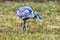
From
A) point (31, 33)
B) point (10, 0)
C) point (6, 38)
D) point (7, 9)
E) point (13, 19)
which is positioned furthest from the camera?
point (10, 0)

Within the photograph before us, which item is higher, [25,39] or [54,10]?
[25,39]

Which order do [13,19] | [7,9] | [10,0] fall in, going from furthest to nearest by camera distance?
[10,0]
[7,9]
[13,19]

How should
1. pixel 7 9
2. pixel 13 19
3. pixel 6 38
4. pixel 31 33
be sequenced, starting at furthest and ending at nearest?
pixel 7 9 < pixel 13 19 < pixel 31 33 < pixel 6 38

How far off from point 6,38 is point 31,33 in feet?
3.74

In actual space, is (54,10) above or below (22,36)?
below

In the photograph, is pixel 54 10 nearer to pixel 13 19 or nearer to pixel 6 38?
pixel 13 19

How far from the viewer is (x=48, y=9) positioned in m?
14.9

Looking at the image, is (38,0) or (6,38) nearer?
(6,38)

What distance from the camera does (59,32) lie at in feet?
30.2

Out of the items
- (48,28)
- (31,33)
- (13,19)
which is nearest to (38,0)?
(13,19)

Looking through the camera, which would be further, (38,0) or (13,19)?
(38,0)

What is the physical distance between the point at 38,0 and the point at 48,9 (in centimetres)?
240

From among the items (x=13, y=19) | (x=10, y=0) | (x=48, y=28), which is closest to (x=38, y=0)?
(x=10, y=0)

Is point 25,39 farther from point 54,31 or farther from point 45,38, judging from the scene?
point 54,31
